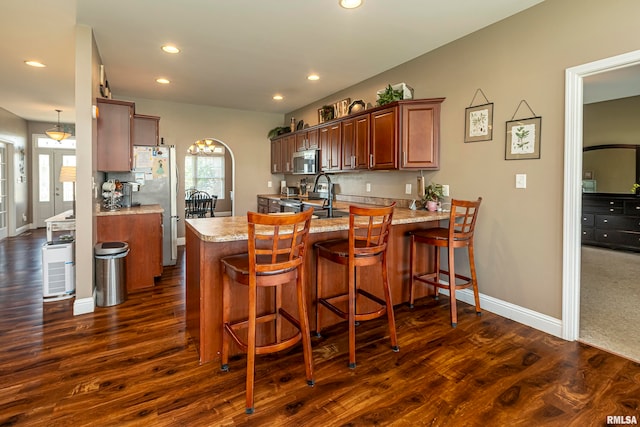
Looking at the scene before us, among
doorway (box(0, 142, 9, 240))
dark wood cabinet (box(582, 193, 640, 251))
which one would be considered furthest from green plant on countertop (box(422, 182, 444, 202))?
doorway (box(0, 142, 9, 240))

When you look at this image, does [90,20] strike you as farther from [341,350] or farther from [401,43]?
[341,350]

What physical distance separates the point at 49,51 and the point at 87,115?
62.9 inches

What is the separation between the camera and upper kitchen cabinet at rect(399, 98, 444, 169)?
358 centimetres

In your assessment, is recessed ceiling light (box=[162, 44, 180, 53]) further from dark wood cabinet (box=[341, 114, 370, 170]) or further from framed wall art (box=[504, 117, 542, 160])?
framed wall art (box=[504, 117, 542, 160])

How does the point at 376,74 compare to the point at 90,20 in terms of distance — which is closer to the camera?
the point at 90,20

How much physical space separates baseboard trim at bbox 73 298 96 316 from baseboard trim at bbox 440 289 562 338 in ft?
11.6

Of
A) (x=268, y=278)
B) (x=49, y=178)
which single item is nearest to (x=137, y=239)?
(x=268, y=278)

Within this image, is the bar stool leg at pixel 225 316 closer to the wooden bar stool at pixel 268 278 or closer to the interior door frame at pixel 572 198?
the wooden bar stool at pixel 268 278

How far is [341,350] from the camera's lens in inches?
94.1

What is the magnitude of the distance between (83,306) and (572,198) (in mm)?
4180

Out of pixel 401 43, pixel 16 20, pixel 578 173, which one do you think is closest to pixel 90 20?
pixel 16 20

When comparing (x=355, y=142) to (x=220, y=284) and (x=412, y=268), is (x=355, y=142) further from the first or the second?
(x=220, y=284)

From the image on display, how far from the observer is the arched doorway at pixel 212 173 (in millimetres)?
10266

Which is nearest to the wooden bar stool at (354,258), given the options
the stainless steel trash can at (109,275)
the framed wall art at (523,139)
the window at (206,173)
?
the framed wall art at (523,139)
